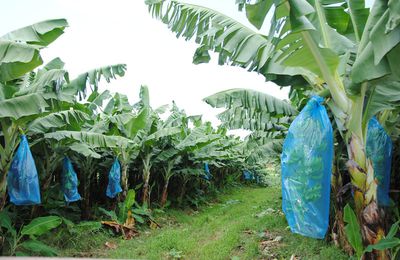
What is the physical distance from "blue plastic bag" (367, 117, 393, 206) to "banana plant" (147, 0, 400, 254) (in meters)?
0.37

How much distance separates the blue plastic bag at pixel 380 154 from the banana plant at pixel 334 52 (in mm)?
369

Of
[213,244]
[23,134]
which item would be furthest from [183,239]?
[23,134]

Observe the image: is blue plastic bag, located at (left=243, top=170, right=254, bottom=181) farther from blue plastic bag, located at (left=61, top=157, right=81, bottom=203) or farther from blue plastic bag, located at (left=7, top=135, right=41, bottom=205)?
blue plastic bag, located at (left=7, top=135, right=41, bottom=205)

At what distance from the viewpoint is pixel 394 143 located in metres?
4.80

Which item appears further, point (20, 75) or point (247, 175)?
point (247, 175)

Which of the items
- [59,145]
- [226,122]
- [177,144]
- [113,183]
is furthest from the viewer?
[177,144]

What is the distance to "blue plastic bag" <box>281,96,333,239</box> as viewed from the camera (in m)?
2.78

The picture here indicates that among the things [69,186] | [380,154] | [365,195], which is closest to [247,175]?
[69,186]

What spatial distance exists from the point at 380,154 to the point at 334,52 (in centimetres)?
160

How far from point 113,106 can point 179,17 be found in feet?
17.0

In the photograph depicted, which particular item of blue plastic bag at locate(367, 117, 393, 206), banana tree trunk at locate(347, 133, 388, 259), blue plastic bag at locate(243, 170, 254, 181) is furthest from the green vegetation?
blue plastic bag at locate(243, 170, 254, 181)

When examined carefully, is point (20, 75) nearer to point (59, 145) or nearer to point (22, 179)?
point (22, 179)

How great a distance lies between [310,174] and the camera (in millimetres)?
2785

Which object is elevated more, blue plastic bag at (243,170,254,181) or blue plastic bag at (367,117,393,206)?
blue plastic bag at (367,117,393,206)
